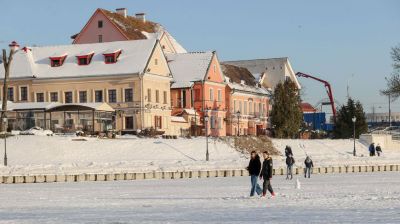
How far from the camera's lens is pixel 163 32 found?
303ft

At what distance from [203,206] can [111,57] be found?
54886 millimetres

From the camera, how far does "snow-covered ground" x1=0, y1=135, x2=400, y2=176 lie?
5231 cm

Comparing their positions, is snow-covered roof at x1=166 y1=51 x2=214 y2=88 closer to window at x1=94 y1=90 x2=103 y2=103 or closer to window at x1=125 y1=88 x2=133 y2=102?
window at x1=125 y1=88 x2=133 y2=102

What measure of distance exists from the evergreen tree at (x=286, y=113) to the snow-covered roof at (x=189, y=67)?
808cm

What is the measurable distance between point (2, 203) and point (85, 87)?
50.4 meters

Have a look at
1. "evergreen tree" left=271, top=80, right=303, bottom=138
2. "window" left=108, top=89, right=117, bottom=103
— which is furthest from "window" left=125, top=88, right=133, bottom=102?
"evergreen tree" left=271, top=80, right=303, bottom=138

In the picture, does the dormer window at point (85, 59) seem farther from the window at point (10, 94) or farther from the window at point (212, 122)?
the window at point (212, 122)

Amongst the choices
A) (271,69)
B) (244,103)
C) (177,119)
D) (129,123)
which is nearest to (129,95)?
(129,123)

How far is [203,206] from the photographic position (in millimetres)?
25906

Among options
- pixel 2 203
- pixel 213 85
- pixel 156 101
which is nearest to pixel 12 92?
pixel 156 101

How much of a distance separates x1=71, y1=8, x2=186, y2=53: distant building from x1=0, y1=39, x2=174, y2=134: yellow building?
725 cm

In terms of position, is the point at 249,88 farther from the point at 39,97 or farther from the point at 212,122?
the point at 39,97

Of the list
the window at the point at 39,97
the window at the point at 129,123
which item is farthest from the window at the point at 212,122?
the window at the point at 39,97

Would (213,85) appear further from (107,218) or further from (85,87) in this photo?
(107,218)
